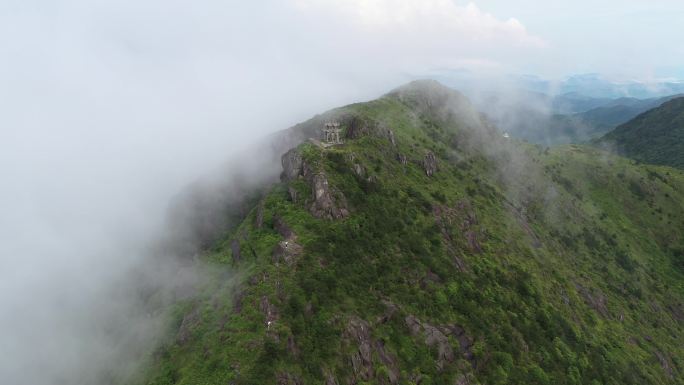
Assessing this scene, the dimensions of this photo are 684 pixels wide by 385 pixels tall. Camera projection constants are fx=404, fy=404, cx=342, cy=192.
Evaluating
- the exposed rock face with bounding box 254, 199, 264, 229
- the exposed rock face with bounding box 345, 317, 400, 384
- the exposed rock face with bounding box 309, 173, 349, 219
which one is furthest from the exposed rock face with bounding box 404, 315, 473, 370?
the exposed rock face with bounding box 254, 199, 264, 229

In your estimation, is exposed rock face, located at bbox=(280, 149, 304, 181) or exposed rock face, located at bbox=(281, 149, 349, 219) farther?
exposed rock face, located at bbox=(280, 149, 304, 181)

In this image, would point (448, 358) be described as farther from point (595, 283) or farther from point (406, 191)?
point (595, 283)

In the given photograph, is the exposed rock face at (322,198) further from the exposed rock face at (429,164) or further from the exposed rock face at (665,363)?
the exposed rock face at (665,363)

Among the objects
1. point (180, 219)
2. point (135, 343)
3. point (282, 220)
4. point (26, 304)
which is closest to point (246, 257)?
point (282, 220)

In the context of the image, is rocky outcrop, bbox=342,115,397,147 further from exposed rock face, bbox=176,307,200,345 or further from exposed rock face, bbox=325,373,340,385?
exposed rock face, bbox=325,373,340,385

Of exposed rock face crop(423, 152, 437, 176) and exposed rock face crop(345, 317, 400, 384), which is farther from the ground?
exposed rock face crop(423, 152, 437, 176)

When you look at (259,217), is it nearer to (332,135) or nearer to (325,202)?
(325,202)
